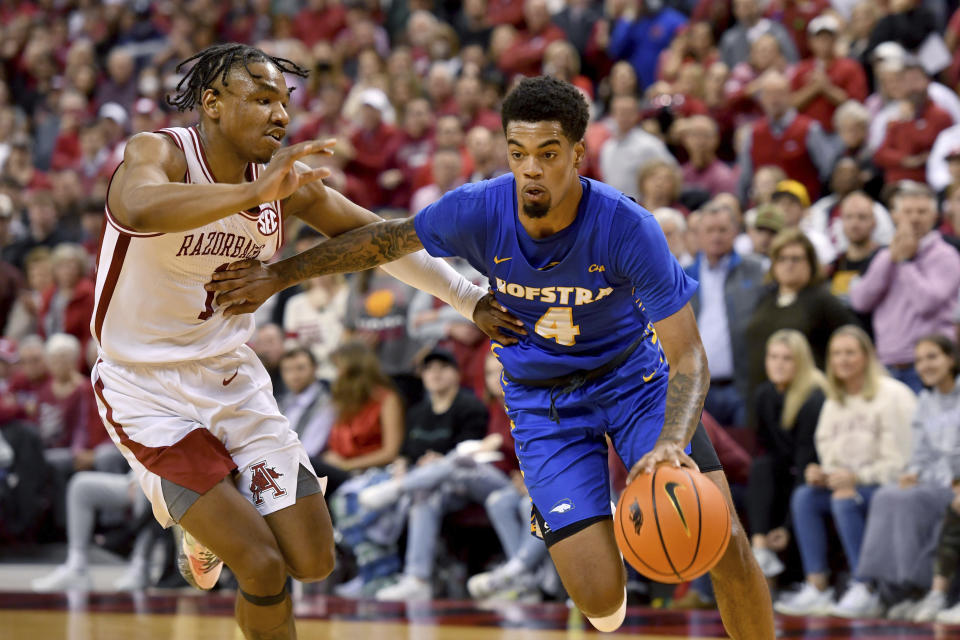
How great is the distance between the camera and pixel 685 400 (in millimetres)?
4059

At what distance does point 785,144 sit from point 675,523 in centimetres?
629

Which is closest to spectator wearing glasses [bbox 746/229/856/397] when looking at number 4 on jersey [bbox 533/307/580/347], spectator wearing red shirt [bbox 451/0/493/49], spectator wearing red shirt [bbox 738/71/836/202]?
spectator wearing red shirt [bbox 738/71/836/202]

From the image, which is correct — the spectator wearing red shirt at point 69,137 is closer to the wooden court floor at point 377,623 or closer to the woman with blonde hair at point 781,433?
the wooden court floor at point 377,623

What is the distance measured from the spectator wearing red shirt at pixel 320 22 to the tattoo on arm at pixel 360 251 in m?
10.4

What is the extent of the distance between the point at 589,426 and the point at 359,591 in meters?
4.03

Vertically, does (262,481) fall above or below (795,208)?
below

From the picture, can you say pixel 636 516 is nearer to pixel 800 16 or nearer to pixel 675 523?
pixel 675 523

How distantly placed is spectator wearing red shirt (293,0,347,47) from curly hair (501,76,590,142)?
10796mm

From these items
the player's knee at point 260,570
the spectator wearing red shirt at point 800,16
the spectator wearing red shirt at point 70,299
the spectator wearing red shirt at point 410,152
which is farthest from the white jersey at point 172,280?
the spectator wearing red shirt at point 800,16

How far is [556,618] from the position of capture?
275 inches

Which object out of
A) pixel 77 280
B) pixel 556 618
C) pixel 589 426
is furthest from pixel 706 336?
pixel 77 280

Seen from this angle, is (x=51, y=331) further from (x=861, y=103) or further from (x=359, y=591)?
(x=861, y=103)

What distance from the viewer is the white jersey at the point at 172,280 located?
4371 mm

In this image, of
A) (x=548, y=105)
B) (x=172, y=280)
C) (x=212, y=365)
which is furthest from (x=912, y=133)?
(x=172, y=280)
